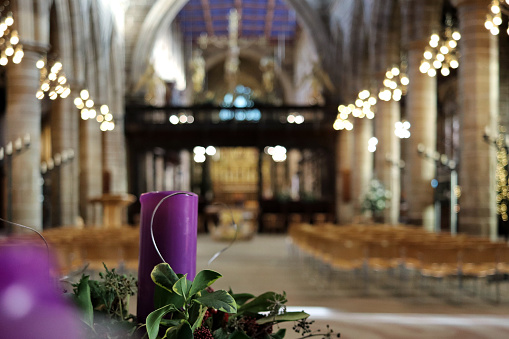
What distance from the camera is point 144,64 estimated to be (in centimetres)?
2709

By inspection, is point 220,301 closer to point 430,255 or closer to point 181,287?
point 181,287

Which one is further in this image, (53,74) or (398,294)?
(53,74)

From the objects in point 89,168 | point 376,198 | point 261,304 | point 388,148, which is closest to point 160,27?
point 89,168

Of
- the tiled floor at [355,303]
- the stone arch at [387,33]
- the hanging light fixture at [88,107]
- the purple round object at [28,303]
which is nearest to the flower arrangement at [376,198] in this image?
the tiled floor at [355,303]

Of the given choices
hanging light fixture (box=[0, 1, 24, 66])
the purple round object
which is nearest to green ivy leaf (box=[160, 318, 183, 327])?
the purple round object

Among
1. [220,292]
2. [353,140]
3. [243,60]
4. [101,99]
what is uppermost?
[243,60]

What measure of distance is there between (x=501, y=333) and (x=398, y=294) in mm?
7871

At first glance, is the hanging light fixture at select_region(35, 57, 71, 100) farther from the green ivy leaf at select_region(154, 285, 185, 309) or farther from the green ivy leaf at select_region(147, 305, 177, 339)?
the green ivy leaf at select_region(147, 305, 177, 339)

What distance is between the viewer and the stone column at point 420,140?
15781 mm

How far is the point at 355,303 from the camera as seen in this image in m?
8.00

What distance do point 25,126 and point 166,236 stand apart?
45.1ft

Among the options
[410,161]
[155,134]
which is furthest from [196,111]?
[410,161]

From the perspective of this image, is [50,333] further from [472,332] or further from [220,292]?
[472,332]

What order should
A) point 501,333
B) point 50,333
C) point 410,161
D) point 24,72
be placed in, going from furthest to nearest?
point 410,161, point 24,72, point 501,333, point 50,333
